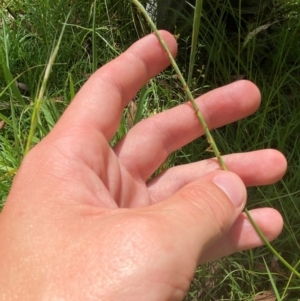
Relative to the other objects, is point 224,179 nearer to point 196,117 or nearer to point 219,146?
point 196,117

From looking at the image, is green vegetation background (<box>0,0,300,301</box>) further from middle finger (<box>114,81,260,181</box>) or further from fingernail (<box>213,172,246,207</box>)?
fingernail (<box>213,172,246,207</box>)

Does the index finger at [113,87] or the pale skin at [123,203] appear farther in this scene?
the index finger at [113,87]

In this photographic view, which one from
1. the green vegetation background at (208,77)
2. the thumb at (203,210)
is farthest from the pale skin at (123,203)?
the green vegetation background at (208,77)

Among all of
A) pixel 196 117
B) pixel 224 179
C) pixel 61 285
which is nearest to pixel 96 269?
pixel 61 285

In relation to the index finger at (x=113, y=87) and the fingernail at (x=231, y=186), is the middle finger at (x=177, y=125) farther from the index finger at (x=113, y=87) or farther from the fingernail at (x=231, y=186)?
the fingernail at (x=231, y=186)

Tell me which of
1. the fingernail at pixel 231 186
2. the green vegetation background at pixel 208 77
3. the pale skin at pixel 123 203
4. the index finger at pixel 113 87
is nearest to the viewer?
the pale skin at pixel 123 203

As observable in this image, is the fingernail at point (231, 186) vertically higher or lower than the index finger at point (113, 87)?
lower

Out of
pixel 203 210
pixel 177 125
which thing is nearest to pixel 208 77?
pixel 177 125

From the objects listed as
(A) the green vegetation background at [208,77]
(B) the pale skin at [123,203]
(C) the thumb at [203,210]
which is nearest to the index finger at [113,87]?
(B) the pale skin at [123,203]

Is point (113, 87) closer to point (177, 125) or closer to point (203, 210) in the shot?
point (177, 125)

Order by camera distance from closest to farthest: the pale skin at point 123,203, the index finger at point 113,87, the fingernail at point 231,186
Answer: the pale skin at point 123,203
the fingernail at point 231,186
the index finger at point 113,87
